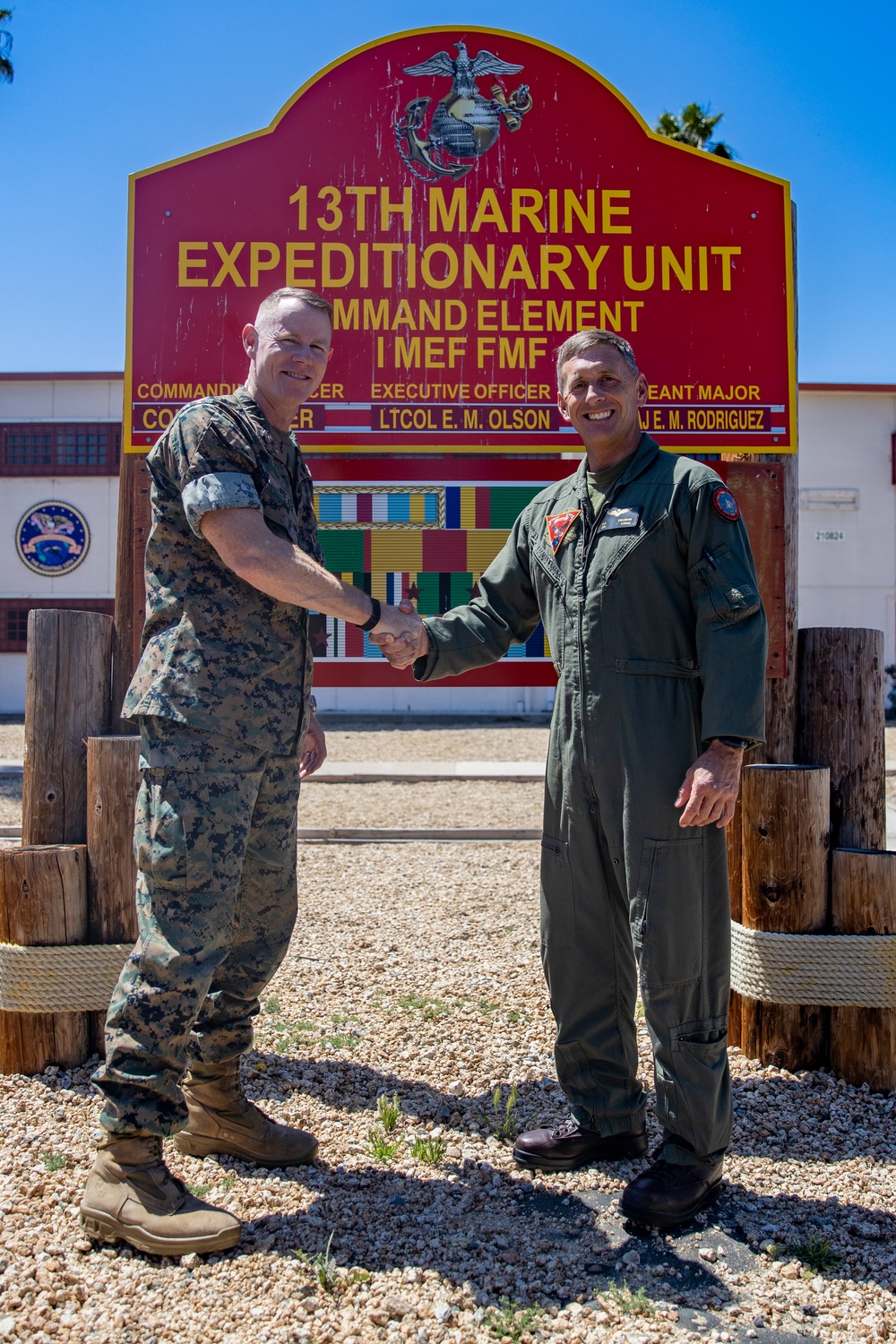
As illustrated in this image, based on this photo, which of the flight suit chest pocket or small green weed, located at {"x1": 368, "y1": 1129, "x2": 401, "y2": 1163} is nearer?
the flight suit chest pocket

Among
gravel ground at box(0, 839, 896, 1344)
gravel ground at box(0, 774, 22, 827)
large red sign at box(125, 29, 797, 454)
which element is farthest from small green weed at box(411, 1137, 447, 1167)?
gravel ground at box(0, 774, 22, 827)

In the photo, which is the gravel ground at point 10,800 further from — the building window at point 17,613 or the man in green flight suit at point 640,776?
the building window at point 17,613

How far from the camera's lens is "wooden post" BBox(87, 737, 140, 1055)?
10.1 ft

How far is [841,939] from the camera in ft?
9.98

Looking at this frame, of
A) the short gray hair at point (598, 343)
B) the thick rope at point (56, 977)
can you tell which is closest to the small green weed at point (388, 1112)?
the thick rope at point (56, 977)

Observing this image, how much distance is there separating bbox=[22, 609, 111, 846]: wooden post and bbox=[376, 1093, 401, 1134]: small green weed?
134 cm

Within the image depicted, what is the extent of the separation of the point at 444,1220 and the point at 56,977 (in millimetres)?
1439

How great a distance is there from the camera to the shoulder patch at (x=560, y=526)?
8.75ft

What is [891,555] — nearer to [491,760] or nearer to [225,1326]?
[491,760]

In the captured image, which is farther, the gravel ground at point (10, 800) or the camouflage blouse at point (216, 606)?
the gravel ground at point (10, 800)

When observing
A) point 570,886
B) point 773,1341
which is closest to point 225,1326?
point 773,1341

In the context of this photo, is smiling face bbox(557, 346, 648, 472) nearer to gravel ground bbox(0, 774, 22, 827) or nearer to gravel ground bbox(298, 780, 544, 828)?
gravel ground bbox(298, 780, 544, 828)

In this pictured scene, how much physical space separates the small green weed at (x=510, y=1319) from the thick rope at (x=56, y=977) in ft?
5.22

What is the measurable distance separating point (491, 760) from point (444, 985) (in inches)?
303
